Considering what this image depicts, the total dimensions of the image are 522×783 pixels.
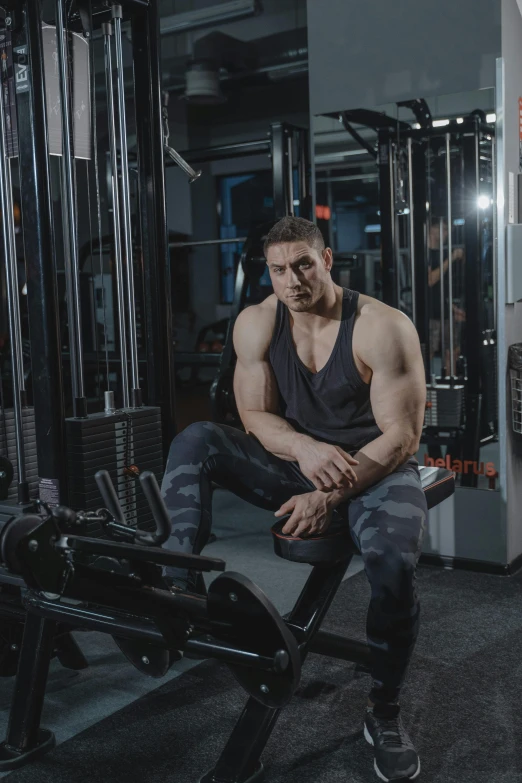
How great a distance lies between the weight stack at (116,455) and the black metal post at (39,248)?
54 millimetres

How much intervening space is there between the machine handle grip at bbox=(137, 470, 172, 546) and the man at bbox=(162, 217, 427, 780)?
0.43 meters

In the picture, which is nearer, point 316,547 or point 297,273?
point 316,547

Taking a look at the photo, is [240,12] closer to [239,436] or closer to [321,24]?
[321,24]

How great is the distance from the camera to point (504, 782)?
176 cm

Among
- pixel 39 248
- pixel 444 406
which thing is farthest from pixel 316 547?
pixel 444 406

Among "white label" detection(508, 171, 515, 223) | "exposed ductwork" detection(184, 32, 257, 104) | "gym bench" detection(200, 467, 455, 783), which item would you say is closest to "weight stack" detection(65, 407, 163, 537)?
"gym bench" detection(200, 467, 455, 783)

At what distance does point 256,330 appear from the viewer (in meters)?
2.28

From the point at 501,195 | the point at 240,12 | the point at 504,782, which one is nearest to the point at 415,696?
the point at 504,782

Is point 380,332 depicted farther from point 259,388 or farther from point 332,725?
point 332,725

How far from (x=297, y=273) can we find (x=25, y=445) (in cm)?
90

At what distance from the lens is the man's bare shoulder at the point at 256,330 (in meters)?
2.26

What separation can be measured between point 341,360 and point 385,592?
0.64 metres

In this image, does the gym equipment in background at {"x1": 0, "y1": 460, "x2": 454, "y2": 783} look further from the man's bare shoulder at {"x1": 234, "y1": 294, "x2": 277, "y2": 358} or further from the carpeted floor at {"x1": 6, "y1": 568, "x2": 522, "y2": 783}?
the man's bare shoulder at {"x1": 234, "y1": 294, "x2": 277, "y2": 358}

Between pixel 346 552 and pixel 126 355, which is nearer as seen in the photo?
pixel 346 552
